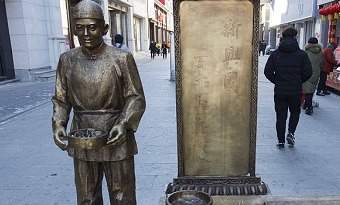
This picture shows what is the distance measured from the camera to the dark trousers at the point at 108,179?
2.19 m

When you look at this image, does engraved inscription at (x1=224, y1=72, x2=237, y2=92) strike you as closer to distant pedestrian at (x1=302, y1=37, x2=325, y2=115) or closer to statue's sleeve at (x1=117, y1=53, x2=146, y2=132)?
statue's sleeve at (x1=117, y1=53, x2=146, y2=132)

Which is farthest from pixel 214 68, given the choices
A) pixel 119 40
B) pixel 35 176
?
pixel 119 40

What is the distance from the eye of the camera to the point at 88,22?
198 cm

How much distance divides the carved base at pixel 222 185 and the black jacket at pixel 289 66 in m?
2.01

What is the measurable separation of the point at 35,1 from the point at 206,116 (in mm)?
11765

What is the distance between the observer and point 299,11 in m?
22.5

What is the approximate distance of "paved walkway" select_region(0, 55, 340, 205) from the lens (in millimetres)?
3631

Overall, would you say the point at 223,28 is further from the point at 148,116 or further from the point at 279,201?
the point at 148,116

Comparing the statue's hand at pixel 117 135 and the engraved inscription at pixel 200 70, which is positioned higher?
the engraved inscription at pixel 200 70

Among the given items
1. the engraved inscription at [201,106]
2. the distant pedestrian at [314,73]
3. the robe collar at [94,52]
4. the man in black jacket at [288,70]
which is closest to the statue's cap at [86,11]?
the robe collar at [94,52]

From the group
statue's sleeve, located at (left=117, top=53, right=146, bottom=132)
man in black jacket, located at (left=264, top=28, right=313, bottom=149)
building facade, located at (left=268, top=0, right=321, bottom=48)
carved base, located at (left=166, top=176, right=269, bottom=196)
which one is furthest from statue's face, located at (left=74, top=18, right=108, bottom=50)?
building facade, located at (left=268, top=0, right=321, bottom=48)

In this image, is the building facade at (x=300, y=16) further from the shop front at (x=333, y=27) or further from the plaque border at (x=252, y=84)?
the plaque border at (x=252, y=84)

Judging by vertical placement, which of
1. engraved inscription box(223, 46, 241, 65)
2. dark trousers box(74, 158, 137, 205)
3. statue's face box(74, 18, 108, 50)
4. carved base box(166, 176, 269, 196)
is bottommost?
carved base box(166, 176, 269, 196)

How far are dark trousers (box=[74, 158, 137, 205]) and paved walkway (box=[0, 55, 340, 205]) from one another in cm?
118
